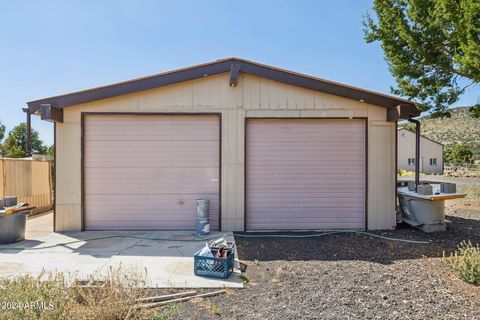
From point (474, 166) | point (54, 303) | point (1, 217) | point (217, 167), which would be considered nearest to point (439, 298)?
point (54, 303)

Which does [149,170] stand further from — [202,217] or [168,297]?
[168,297]

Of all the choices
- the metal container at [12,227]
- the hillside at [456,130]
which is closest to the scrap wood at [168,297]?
the metal container at [12,227]

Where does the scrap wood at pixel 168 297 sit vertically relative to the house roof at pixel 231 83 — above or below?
below

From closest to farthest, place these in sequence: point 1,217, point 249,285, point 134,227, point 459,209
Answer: point 249,285, point 1,217, point 134,227, point 459,209

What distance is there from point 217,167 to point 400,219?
182 inches

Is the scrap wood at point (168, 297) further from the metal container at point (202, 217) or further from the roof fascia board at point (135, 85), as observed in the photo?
the roof fascia board at point (135, 85)

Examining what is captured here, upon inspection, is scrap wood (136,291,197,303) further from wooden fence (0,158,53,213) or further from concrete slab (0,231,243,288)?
wooden fence (0,158,53,213)

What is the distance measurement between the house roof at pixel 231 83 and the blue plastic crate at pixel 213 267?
4092 mm

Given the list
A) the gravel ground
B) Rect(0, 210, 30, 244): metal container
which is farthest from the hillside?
Rect(0, 210, 30, 244): metal container

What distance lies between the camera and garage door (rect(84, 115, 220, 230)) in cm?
737

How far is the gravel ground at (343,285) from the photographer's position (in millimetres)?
3441

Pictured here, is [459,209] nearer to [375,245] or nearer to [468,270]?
[375,245]

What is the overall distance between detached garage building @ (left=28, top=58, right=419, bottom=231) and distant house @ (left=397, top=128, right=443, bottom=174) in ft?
122

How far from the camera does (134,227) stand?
24.2 ft
